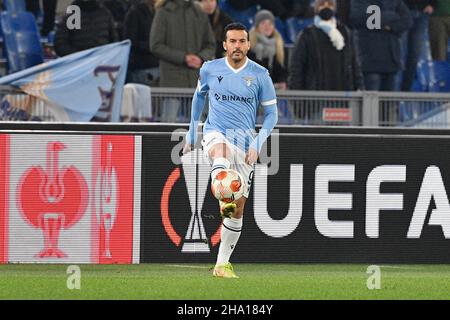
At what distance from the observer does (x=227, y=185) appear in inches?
476

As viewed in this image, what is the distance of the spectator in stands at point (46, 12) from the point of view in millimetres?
17922

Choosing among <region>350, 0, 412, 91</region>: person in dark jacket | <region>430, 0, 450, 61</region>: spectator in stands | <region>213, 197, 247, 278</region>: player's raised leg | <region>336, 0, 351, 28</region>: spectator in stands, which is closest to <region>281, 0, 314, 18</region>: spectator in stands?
<region>336, 0, 351, 28</region>: spectator in stands

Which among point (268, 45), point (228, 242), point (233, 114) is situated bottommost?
point (228, 242)

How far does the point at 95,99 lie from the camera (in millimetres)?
16203

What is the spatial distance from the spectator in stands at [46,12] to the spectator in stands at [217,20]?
2.00m

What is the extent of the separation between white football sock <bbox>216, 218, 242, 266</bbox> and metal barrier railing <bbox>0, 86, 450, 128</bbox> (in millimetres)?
3783

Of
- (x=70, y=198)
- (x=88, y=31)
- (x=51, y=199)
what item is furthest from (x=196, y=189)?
(x=88, y=31)

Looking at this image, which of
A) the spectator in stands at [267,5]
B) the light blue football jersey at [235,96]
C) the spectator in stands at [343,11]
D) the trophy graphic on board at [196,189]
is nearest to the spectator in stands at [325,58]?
the spectator in stands at [343,11]

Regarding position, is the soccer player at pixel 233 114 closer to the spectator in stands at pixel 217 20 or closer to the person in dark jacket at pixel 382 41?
the spectator in stands at pixel 217 20

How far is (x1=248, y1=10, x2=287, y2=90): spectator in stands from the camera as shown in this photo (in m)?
17.3

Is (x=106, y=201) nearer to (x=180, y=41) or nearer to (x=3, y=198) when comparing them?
(x=3, y=198)

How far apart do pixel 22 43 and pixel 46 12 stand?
71 centimetres
